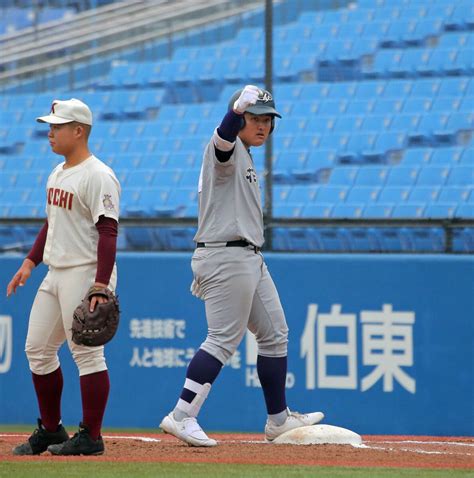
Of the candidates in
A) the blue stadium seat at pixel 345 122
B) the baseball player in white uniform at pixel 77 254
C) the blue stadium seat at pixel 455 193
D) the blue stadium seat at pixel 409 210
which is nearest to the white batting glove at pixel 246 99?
the baseball player in white uniform at pixel 77 254

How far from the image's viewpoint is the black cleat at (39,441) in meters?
5.20

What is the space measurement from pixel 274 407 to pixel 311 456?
0.62 m

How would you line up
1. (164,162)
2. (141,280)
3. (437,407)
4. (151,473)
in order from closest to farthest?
(151,473)
(437,407)
(141,280)
(164,162)

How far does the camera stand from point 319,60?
11.7 m

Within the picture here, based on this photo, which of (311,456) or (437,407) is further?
(437,407)

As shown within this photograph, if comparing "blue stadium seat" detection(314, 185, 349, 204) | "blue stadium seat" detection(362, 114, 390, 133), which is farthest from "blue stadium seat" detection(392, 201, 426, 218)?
"blue stadium seat" detection(362, 114, 390, 133)

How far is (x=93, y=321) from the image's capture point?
15.7 feet

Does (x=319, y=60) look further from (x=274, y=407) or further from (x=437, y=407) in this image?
(x=274, y=407)

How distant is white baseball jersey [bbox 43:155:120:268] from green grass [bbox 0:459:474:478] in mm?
908

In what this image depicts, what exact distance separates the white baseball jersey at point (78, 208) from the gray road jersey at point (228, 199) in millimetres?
438

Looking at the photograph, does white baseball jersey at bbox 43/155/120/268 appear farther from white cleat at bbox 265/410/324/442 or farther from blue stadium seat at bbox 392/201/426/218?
blue stadium seat at bbox 392/201/426/218

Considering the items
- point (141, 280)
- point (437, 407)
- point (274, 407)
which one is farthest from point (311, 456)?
point (141, 280)

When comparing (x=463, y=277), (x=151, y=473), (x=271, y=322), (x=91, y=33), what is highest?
(x=91, y=33)

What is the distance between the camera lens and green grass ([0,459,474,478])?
169 inches
